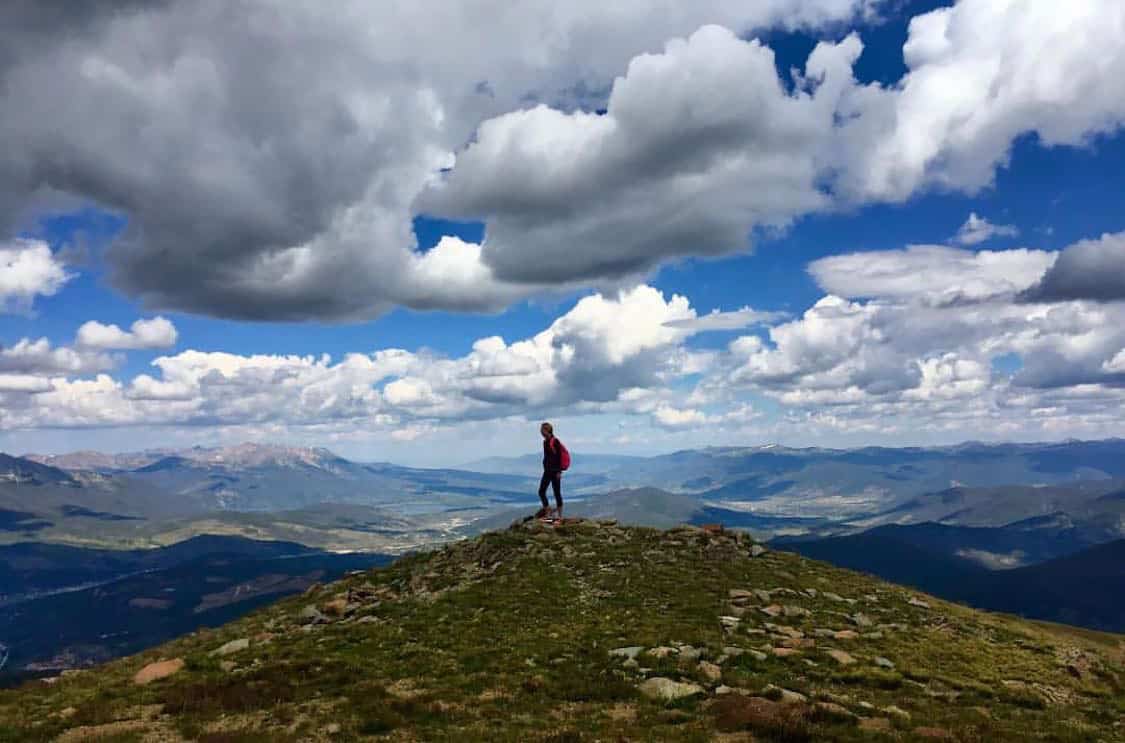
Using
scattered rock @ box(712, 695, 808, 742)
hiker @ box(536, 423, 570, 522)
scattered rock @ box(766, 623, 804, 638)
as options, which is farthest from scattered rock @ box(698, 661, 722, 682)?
hiker @ box(536, 423, 570, 522)

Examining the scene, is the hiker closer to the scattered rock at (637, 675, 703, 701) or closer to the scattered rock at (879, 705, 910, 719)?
the scattered rock at (637, 675, 703, 701)

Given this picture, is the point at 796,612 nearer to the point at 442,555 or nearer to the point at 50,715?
the point at 442,555

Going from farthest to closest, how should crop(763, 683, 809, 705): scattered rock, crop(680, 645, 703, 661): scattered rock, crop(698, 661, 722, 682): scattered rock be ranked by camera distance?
crop(680, 645, 703, 661): scattered rock, crop(698, 661, 722, 682): scattered rock, crop(763, 683, 809, 705): scattered rock

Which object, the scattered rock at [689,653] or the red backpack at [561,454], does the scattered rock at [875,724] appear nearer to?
the scattered rock at [689,653]

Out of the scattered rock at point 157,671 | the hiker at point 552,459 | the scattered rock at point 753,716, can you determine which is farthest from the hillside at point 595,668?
the hiker at point 552,459

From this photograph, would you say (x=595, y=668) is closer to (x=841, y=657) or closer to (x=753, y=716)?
(x=753, y=716)

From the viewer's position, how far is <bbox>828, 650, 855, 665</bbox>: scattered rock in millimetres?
24312

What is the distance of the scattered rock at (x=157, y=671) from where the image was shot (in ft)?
80.6

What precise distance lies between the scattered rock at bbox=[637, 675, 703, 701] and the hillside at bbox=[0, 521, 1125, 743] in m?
0.08

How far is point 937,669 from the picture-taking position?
24594mm

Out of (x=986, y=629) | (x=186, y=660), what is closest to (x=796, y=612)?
(x=986, y=629)

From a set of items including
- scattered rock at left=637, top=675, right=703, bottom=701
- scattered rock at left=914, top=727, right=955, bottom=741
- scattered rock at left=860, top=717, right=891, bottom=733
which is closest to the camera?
scattered rock at left=914, top=727, right=955, bottom=741

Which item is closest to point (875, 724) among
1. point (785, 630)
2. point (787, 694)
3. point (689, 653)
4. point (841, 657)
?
point (787, 694)

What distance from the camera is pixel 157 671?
83.3ft
